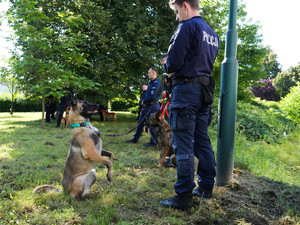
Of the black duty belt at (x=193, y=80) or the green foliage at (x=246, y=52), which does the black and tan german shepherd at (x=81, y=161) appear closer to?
the black duty belt at (x=193, y=80)

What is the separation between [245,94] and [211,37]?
2007 cm

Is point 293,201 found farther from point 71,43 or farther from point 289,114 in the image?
point 289,114

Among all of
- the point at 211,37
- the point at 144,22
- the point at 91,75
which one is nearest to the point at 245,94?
the point at 144,22

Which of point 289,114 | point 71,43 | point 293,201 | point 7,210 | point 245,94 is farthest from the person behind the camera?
point 245,94

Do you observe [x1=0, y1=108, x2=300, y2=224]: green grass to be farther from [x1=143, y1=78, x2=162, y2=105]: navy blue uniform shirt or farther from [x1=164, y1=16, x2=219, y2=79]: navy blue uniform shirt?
[x1=143, y1=78, x2=162, y2=105]: navy blue uniform shirt

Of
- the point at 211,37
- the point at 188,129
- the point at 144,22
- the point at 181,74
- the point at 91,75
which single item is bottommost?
the point at 188,129

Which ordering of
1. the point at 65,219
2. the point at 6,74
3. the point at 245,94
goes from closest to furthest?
the point at 65,219, the point at 6,74, the point at 245,94

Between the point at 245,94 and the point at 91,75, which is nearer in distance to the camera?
the point at 91,75

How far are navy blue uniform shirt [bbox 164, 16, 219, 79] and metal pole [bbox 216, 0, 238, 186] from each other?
2.99 feet

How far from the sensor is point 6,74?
32.4ft

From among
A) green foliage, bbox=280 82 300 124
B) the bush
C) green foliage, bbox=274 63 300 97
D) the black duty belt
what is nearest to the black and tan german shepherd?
the black duty belt

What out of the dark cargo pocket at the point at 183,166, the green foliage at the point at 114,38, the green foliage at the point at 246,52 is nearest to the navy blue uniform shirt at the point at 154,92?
the dark cargo pocket at the point at 183,166

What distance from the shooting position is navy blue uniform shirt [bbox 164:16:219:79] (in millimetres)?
2732

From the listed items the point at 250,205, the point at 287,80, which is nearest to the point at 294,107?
the point at 250,205
